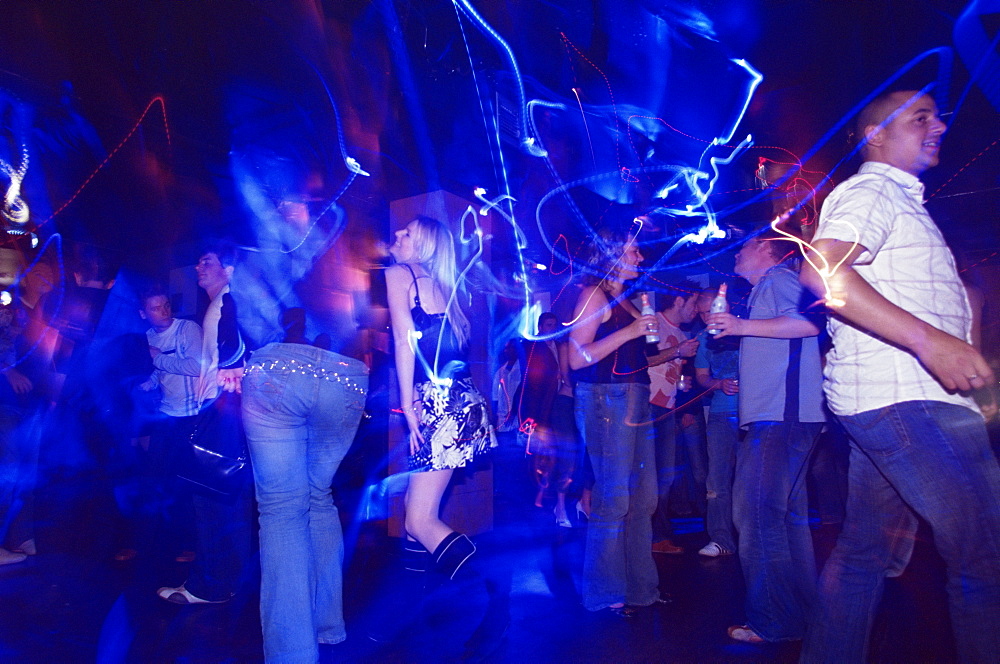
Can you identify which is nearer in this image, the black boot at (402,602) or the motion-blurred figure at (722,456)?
the black boot at (402,602)

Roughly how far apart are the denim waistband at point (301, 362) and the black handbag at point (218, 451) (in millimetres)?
523

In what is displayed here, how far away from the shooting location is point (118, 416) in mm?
3740

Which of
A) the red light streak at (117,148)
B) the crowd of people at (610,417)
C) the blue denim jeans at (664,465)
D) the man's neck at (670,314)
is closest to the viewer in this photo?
the crowd of people at (610,417)

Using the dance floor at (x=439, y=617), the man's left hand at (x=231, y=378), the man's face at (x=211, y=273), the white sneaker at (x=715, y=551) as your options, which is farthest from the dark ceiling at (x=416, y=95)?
the white sneaker at (x=715, y=551)

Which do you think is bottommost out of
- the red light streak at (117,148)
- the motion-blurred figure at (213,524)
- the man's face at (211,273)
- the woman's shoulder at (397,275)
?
the motion-blurred figure at (213,524)

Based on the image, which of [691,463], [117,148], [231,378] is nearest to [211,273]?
[231,378]

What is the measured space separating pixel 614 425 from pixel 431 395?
924 mm

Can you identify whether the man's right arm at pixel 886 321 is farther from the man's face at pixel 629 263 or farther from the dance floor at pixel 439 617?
the dance floor at pixel 439 617

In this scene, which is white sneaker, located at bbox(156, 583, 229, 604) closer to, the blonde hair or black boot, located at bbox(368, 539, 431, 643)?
black boot, located at bbox(368, 539, 431, 643)

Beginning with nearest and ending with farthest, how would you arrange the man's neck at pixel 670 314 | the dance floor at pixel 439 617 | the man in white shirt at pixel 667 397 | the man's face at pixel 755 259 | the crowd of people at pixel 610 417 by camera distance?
the crowd of people at pixel 610 417, the dance floor at pixel 439 617, the man's face at pixel 755 259, the man in white shirt at pixel 667 397, the man's neck at pixel 670 314

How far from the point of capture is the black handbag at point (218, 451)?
7.93 ft

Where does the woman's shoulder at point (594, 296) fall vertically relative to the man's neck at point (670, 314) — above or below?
below

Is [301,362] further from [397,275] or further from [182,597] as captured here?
[182,597]

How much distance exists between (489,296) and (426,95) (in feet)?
5.50
